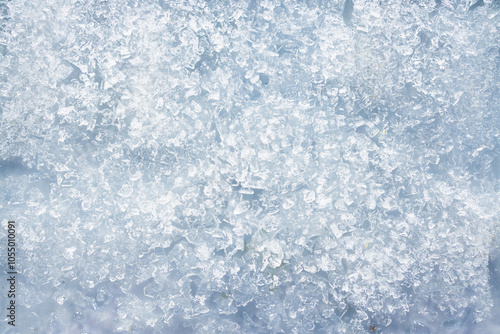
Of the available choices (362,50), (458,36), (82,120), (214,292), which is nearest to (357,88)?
(362,50)

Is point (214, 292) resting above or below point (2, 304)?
above

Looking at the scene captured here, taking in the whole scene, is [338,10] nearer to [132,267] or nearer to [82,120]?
[82,120]

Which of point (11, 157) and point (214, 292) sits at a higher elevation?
point (11, 157)

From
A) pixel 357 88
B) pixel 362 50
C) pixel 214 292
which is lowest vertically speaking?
pixel 214 292

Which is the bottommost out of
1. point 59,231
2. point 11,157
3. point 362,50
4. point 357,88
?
point 59,231

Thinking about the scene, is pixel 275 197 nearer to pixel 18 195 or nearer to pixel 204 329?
pixel 204 329

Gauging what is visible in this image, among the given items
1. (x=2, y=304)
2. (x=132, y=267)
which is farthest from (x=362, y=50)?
(x=2, y=304)
